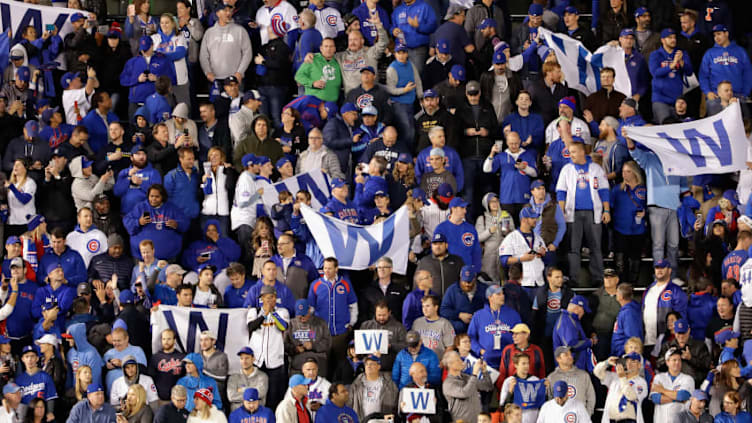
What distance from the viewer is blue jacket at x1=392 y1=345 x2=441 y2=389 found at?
59.1 feet

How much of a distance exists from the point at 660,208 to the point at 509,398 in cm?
394

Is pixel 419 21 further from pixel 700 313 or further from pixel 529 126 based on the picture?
pixel 700 313

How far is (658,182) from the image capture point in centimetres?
2078

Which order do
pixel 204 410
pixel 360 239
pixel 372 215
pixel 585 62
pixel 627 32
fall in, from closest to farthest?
pixel 204 410
pixel 360 239
pixel 372 215
pixel 627 32
pixel 585 62

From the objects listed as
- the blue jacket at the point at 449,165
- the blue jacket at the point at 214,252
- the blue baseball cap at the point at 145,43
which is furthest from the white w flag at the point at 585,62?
the blue jacket at the point at 214,252

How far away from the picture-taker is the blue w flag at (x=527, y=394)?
17.9m

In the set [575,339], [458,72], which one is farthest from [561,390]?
[458,72]

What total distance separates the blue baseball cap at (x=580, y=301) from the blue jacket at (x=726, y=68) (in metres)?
4.64

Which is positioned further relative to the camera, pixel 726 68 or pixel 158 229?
pixel 726 68

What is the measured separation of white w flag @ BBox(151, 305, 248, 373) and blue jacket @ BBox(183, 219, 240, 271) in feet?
3.89

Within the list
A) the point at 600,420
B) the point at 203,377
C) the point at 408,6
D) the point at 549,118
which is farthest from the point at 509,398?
the point at 408,6

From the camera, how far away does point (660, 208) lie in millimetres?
20625

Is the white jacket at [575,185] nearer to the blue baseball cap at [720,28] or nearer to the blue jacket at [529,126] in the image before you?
the blue jacket at [529,126]

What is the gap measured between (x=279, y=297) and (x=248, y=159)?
2181mm
